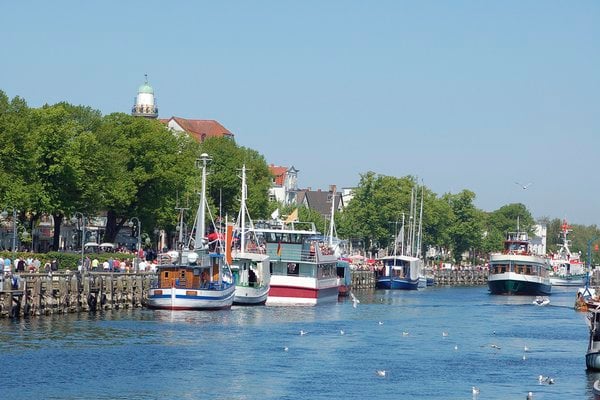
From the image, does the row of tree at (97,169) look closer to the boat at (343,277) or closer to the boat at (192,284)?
the boat at (343,277)

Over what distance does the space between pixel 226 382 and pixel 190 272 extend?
112 feet

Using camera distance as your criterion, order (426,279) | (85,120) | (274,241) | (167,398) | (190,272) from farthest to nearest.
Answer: (426,279) < (85,120) < (274,241) < (190,272) < (167,398)

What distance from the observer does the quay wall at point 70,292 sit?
74.2 meters

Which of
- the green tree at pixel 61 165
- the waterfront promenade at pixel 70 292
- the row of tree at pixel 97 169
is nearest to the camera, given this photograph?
the waterfront promenade at pixel 70 292

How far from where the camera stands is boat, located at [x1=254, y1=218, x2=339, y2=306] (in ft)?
330

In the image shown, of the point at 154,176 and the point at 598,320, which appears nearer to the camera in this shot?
the point at 598,320

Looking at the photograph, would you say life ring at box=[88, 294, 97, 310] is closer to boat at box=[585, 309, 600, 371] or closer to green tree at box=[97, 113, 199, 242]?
green tree at box=[97, 113, 199, 242]

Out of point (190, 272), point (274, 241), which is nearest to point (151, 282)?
point (190, 272)

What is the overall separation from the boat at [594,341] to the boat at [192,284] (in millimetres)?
34141

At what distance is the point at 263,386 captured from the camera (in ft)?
173

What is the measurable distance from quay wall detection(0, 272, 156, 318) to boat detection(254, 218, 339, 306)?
1051cm

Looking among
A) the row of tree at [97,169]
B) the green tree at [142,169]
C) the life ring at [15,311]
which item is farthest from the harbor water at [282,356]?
the green tree at [142,169]

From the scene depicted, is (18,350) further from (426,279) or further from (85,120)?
(426,279)

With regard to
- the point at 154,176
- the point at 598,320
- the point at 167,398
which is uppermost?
the point at 154,176
